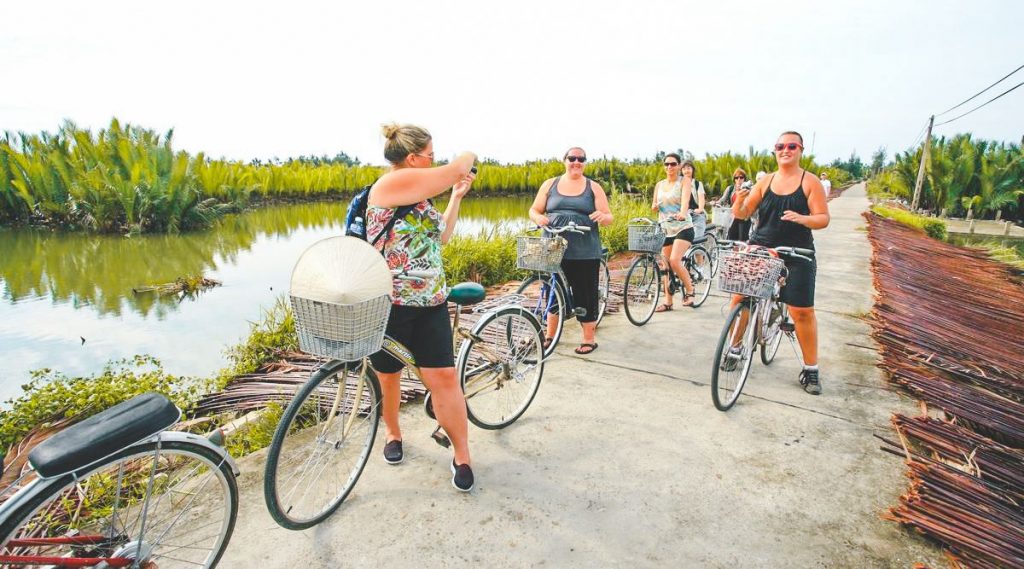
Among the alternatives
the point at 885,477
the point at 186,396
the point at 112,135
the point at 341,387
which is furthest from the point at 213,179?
the point at 885,477

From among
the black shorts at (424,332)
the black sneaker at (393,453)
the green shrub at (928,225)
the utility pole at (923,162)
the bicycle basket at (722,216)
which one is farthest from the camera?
the utility pole at (923,162)

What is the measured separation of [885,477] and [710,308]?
3.51 meters

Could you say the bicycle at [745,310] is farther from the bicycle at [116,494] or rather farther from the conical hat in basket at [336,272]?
the bicycle at [116,494]

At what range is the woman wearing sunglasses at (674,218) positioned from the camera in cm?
558

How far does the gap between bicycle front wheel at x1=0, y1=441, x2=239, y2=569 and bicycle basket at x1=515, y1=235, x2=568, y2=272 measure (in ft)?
7.75

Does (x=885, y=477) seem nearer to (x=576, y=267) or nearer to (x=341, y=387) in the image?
(x=576, y=267)

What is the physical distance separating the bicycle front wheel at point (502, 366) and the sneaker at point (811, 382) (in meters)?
1.96

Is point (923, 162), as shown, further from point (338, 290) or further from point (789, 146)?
point (338, 290)

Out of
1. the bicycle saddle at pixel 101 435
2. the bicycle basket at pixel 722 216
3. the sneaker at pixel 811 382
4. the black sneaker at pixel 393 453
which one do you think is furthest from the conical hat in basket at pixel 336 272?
the bicycle basket at pixel 722 216

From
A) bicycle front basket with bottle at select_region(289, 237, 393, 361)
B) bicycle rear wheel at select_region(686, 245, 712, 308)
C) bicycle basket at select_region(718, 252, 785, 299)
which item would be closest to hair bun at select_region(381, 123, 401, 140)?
bicycle front basket with bottle at select_region(289, 237, 393, 361)

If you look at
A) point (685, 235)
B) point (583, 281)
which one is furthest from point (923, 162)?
point (583, 281)

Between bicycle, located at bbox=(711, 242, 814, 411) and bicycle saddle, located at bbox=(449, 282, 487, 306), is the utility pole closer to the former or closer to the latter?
bicycle, located at bbox=(711, 242, 814, 411)

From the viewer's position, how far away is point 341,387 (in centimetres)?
218

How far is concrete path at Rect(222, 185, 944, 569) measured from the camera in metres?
2.09
